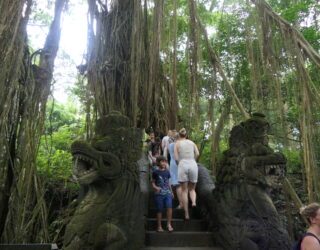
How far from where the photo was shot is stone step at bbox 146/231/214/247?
494cm

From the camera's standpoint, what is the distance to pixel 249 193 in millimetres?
4648

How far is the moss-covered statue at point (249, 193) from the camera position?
4520mm

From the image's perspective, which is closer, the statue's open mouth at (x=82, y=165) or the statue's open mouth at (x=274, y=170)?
the statue's open mouth at (x=82, y=165)

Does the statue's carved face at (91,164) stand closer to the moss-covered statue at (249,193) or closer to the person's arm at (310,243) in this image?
the moss-covered statue at (249,193)

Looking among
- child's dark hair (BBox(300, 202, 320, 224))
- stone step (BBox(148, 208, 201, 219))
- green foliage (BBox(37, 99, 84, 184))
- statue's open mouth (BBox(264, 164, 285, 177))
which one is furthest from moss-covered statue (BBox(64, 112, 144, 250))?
green foliage (BBox(37, 99, 84, 184))

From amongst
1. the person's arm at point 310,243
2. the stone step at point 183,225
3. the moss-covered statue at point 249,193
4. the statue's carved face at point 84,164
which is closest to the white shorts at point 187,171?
the moss-covered statue at point 249,193

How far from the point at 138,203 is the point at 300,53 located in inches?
114

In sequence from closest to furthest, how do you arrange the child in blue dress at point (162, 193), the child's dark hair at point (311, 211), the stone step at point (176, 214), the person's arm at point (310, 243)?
1. the person's arm at point (310, 243)
2. the child's dark hair at point (311, 211)
3. the child in blue dress at point (162, 193)
4. the stone step at point (176, 214)

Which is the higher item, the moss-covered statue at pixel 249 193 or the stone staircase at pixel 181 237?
the moss-covered statue at pixel 249 193

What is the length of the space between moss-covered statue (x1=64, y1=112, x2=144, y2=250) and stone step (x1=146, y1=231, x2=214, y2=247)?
394 mm

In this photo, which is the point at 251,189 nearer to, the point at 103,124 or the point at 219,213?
the point at 219,213

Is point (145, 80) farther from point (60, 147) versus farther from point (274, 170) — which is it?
point (60, 147)

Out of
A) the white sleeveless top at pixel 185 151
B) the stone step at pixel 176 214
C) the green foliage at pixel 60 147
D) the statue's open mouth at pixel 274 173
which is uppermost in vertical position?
the green foliage at pixel 60 147

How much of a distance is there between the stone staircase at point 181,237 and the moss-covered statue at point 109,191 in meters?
0.41
